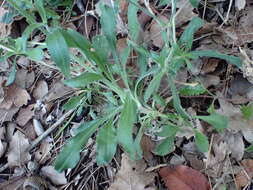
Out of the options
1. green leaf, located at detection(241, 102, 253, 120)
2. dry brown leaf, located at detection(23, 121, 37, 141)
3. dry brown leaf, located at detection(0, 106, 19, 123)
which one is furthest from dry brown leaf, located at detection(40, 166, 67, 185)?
green leaf, located at detection(241, 102, 253, 120)

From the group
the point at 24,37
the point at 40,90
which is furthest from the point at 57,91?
the point at 24,37

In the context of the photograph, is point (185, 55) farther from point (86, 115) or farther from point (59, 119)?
point (59, 119)

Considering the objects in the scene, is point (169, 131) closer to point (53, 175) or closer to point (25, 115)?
point (53, 175)

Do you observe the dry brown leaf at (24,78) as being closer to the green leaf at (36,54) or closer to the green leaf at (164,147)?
the green leaf at (36,54)

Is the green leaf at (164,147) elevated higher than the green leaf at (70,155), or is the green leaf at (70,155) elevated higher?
the green leaf at (70,155)

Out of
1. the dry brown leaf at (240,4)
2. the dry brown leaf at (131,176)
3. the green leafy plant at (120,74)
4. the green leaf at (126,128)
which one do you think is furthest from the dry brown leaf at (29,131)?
the dry brown leaf at (240,4)

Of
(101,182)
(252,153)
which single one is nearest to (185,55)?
(252,153)
